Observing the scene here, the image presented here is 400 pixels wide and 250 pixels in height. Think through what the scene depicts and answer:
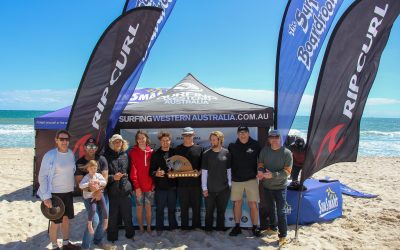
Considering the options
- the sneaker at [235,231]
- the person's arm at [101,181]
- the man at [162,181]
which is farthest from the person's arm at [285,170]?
the person's arm at [101,181]

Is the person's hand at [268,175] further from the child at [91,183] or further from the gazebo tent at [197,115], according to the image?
the child at [91,183]

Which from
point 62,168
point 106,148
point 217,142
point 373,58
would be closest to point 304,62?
point 373,58

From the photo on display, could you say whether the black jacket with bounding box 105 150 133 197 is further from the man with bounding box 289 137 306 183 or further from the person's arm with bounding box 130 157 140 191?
the man with bounding box 289 137 306 183

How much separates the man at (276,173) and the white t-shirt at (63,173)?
222 cm

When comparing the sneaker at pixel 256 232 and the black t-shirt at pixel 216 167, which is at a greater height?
the black t-shirt at pixel 216 167

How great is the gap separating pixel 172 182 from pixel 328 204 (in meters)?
2.54

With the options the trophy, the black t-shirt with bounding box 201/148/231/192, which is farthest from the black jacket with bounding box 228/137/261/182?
the trophy

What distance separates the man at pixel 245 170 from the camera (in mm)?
4355

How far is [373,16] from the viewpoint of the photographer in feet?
12.2

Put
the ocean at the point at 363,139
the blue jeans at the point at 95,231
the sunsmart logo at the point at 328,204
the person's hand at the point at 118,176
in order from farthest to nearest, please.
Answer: the ocean at the point at 363,139, the sunsmart logo at the point at 328,204, the person's hand at the point at 118,176, the blue jeans at the point at 95,231

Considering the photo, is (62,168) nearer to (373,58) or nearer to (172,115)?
(172,115)

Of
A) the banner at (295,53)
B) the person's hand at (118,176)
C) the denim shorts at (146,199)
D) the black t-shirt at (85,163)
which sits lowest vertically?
the denim shorts at (146,199)

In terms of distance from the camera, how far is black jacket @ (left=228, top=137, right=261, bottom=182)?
4352 mm

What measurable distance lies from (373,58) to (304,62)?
0.86 metres
